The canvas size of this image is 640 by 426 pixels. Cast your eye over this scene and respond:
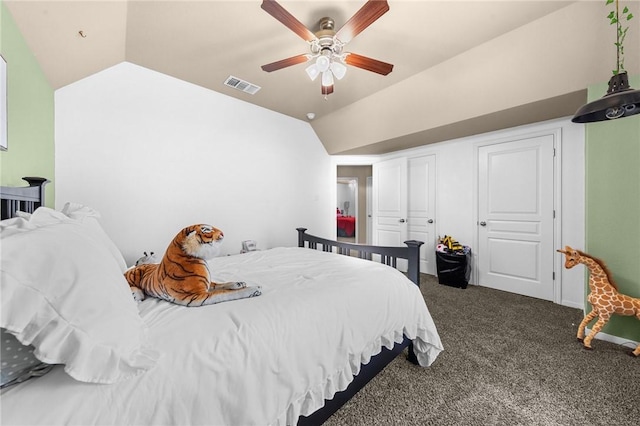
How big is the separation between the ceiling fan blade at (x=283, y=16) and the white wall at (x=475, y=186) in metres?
2.83

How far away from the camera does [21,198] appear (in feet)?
4.22

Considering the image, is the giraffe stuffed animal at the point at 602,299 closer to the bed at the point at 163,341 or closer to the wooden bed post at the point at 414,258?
the wooden bed post at the point at 414,258

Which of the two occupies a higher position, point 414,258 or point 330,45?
point 330,45

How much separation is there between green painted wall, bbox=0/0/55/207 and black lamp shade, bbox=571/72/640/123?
307 centimetres

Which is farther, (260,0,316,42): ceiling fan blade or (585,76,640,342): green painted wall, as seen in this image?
(585,76,640,342): green painted wall

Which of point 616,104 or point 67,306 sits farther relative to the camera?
point 616,104

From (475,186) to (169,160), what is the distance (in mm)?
3921

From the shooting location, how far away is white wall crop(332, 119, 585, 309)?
107 inches

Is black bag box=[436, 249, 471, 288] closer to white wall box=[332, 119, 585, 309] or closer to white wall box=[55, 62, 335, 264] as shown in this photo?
white wall box=[332, 119, 585, 309]

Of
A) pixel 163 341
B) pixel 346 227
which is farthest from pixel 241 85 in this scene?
pixel 346 227

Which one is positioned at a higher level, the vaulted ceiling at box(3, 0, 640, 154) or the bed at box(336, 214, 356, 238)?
the vaulted ceiling at box(3, 0, 640, 154)

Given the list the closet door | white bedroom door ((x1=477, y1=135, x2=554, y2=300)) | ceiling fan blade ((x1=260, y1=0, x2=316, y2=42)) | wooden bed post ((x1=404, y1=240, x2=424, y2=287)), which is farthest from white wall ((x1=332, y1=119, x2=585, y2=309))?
ceiling fan blade ((x1=260, y1=0, x2=316, y2=42))

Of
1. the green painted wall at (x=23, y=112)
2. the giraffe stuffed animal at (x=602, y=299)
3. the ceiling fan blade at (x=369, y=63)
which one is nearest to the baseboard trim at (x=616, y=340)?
the giraffe stuffed animal at (x=602, y=299)

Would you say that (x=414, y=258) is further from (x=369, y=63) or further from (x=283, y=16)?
(x=283, y=16)
